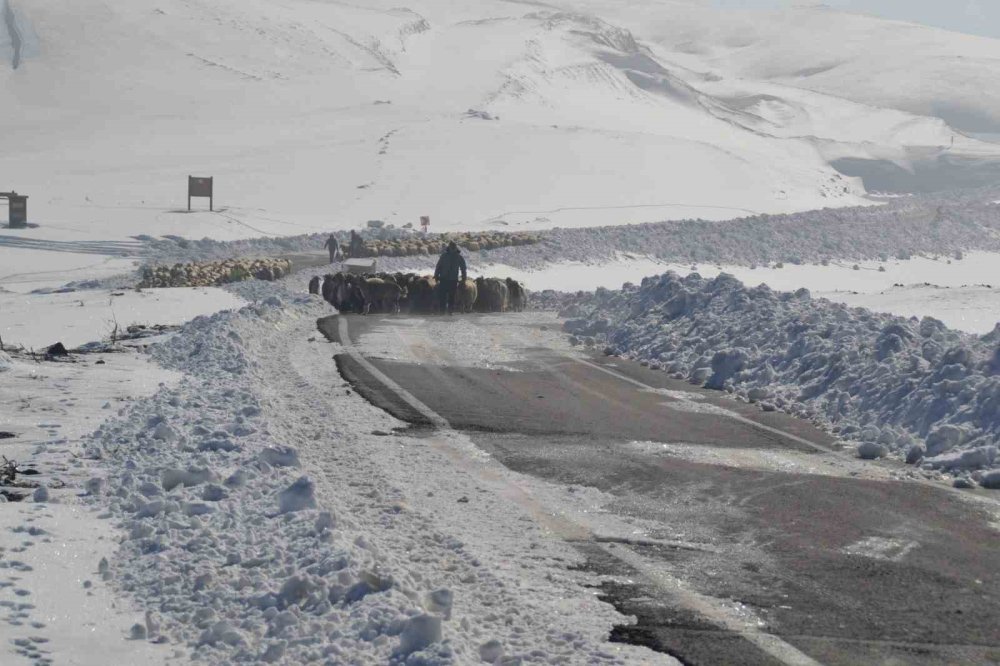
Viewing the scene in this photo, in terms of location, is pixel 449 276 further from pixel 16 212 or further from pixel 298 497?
pixel 16 212

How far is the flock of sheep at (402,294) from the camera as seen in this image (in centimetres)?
3184

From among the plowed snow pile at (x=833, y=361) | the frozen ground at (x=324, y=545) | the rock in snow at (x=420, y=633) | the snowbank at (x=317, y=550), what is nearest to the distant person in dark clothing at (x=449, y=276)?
the plowed snow pile at (x=833, y=361)

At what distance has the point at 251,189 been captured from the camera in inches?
3172

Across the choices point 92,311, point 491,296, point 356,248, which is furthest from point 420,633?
point 356,248

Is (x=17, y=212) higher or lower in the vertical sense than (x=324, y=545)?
Result: higher

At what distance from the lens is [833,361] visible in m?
17.2

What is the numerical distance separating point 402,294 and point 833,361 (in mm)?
16478

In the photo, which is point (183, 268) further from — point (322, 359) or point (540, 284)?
point (322, 359)

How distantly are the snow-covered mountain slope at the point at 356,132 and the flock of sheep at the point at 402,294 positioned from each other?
2920cm

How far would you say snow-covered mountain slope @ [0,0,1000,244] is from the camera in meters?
78.8

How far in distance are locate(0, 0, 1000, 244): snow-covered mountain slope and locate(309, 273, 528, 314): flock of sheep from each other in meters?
29.2

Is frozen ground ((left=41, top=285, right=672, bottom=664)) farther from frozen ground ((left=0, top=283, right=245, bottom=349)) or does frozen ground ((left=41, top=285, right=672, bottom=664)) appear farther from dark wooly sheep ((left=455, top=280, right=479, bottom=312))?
dark wooly sheep ((left=455, top=280, right=479, bottom=312))

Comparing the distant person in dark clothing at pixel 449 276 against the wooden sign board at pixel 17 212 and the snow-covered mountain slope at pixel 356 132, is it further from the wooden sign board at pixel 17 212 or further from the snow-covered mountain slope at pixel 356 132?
the wooden sign board at pixel 17 212

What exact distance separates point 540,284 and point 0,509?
4211 cm
